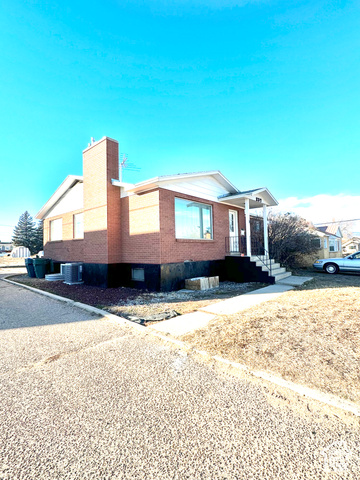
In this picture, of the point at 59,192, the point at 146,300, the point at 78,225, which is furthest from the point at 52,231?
the point at 146,300

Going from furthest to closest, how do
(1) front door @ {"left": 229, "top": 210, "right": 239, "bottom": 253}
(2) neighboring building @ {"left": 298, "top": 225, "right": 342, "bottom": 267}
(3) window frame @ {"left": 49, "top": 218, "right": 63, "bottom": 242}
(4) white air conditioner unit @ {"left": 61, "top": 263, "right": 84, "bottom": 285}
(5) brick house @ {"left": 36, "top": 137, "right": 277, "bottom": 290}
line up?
(2) neighboring building @ {"left": 298, "top": 225, "right": 342, "bottom": 267} → (3) window frame @ {"left": 49, "top": 218, "right": 63, "bottom": 242} → (1) front door @ {"left": 229, "top": 210, "right": 239, "bottom": 253} → (4) white air conditioner unit @ {"left": 61, "top": 263, "right": 84, "bottom": 285} → (5) brick house @ {"left": 36, "top": 137, "right": 277, "bottom": 290}

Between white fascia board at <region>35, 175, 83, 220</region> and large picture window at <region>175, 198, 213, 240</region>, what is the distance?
219 inches

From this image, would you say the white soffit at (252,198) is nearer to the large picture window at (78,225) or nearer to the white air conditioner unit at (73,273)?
the large picture window at (78,225)

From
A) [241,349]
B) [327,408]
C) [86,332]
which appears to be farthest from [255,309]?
[86,332]

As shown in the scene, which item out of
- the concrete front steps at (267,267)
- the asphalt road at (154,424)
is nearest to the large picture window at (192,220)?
the concrete front steps at (267,267)

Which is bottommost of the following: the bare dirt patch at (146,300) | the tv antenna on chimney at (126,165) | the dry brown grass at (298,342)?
the bare dirt patch at (146,300)

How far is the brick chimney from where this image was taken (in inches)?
351

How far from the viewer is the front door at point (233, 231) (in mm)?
11281

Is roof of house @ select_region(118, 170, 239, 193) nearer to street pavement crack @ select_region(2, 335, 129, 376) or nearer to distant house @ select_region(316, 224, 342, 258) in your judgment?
street pavement crack @ select_region(2, 335, 129, 376)

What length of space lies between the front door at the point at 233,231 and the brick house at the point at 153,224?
0.16m

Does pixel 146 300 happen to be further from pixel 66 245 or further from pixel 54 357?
pixel 66 245

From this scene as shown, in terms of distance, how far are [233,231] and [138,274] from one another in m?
5.57

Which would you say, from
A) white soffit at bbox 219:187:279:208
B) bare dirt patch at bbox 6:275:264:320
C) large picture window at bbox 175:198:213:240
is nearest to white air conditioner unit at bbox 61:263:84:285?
bare dirt patch at bbox 6:275:264:320

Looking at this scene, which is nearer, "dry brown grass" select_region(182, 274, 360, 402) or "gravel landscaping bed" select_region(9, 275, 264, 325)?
"dry brown grass" select_region(182, 274, 360, 402)
